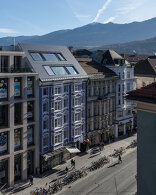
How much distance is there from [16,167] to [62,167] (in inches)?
351

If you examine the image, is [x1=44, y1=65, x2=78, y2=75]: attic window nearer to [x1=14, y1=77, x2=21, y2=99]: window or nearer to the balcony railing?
the balcony railing

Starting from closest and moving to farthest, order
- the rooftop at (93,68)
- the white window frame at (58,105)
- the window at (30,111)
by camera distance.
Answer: the window at (30,111)
the white window frame at (58,105)
the rooftop at (93,68)

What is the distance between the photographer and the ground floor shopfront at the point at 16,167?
126 feet

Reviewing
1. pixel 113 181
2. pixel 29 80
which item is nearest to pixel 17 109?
pixel 29 80

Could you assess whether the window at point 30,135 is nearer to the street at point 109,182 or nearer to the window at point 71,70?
the street at point 109,182

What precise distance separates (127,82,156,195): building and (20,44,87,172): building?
32.3 m

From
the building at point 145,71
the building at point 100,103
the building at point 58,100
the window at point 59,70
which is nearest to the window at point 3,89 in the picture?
the building at point 58,100

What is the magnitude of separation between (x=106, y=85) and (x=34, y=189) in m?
30.2

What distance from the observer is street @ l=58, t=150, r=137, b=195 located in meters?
36.1

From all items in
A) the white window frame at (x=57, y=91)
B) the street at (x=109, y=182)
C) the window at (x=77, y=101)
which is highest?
the white window frame at (x=57, y=91)

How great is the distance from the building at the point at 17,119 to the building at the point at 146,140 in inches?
1159

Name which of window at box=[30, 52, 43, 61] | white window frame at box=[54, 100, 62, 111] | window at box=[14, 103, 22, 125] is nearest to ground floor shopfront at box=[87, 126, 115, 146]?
white window frame at box=[54, 100, 62, 111]

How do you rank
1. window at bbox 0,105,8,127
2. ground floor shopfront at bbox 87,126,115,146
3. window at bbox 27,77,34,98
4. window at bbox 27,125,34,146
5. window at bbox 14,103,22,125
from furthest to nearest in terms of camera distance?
Result: ground floor shopfront at bbox 87,126,115,146 < window at bbox 27,125,34,146 < window at bbox 27,77,34,98 < window at bbox 14,103,22,125 < window at bbox 0,105,8,127

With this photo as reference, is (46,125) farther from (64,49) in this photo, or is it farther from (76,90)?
(64,49)
